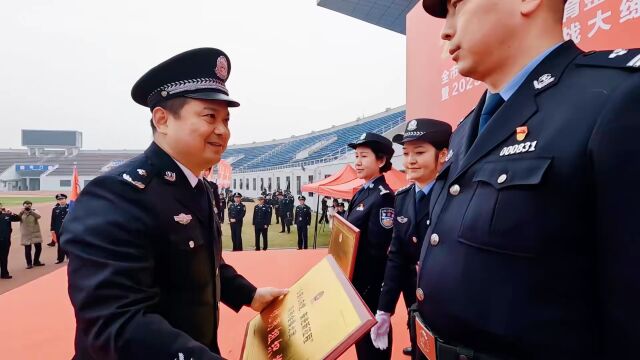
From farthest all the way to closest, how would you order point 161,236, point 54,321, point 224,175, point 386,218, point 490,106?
1. point 224,175
2. point 54,321
3. point 386,218
4. point 161,236
5. point 490,106

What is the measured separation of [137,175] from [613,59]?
1.44m

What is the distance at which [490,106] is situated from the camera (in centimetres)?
113

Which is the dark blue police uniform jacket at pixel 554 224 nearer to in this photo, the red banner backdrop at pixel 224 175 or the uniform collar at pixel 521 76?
the uniform collar at pixel 521 76

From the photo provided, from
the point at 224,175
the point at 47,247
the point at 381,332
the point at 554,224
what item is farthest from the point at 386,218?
the point at 224,175

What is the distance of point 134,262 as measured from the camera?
1.09 m

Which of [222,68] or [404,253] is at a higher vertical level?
[222,68]

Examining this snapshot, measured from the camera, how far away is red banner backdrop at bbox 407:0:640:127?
2338mm

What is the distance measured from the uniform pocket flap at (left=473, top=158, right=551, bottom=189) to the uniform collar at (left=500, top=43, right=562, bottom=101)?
0.24 meters

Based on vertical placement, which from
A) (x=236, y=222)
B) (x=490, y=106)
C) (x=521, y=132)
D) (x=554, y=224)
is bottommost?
(x=236, y=222)

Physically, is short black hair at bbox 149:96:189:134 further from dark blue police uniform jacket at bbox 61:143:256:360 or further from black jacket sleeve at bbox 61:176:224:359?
black jacket sleeve at bbox 61:176:224:359

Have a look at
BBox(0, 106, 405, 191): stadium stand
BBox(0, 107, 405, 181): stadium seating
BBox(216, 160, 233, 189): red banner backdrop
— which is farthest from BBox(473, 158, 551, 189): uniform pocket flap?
BBox(0, 106, 405, 191): stadium stand

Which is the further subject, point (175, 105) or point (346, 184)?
point (346, 184)

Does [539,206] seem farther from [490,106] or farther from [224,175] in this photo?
[224,175]

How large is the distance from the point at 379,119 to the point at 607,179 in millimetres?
29033
